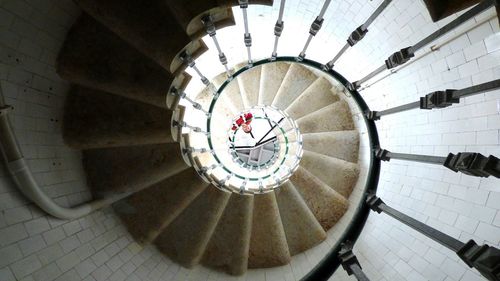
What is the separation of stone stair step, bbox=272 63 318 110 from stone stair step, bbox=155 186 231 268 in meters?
2.67

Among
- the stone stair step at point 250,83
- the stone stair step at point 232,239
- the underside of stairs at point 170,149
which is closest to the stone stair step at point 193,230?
the underside of stairs at point 170,149

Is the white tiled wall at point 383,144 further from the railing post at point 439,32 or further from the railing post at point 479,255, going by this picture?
the railing post at point 479,255

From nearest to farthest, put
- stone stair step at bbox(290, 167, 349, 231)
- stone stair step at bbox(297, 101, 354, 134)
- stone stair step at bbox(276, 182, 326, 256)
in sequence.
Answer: stone stair step at bbox(276, 182, 326, 256) → stone stair step at bbox(290, 167, 349, 231) → stone stair step at bbox(297, 101, 354, 134)

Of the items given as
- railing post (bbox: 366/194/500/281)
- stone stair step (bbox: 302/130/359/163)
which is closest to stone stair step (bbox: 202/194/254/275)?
stone stair step (bbox: 302/130/359/163)

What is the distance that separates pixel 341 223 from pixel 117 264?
3164 mm

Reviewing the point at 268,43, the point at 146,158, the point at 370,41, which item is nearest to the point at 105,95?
the point at 146,158

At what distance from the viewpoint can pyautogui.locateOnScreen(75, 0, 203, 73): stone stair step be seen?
288cm

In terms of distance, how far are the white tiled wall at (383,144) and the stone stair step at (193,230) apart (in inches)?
6.2

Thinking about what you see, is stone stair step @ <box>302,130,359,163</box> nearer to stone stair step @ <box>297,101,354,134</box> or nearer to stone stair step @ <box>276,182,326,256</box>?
stone stair step @ <box>297,101,354,134</box>

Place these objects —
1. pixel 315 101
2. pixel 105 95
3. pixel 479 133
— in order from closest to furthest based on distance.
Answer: pixel 479 133 → pixel 105 95 → pixel 315 101

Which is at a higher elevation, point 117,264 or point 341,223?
point 341,223

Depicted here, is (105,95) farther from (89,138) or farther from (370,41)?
(370,41)

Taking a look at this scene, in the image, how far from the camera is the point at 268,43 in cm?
510

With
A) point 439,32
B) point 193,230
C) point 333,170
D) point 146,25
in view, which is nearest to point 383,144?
point 333,170
